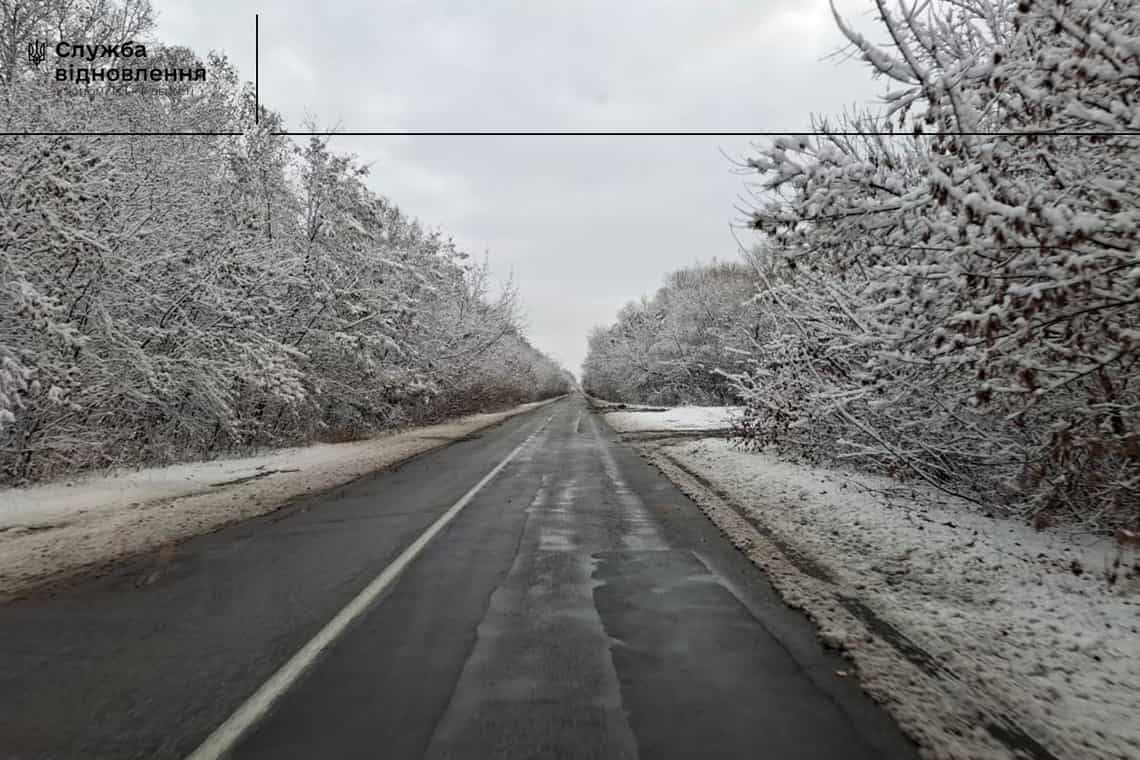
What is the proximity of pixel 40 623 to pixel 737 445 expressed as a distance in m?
15.6

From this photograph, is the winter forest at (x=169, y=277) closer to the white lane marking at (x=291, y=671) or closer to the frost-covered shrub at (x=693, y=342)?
the white lane marking at (x=291, y=671)

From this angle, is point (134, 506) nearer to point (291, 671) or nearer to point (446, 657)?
point (291, 671)

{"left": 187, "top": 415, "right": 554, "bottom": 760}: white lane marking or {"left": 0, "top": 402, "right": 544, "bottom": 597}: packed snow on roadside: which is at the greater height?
{"left": 0, "top": 402, "right": 544, "bottom": 597}: packed snow on roadside

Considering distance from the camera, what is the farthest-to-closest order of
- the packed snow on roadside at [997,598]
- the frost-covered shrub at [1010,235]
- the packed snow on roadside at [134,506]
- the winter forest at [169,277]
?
the winter forest at [169,277] → the packed snow on roadside at [134,506] → the frost-covered shrub at [1010,235] → the packed snow on roadside at [997,598]

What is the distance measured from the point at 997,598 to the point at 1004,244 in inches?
106

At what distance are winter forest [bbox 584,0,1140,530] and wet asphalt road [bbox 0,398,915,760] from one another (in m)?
2.62

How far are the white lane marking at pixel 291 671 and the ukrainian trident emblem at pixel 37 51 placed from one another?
54.8 ft

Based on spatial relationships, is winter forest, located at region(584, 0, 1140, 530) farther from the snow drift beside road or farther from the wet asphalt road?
the wet asphalt road

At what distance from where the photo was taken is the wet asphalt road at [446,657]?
123 inches

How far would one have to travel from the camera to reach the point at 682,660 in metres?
4.05

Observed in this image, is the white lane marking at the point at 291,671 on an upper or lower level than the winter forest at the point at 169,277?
lower

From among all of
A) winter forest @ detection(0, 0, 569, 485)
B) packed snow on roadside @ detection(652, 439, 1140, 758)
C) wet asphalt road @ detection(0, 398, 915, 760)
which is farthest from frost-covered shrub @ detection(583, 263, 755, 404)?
wet asphalt road @ detection(0, 398, 915, 760)

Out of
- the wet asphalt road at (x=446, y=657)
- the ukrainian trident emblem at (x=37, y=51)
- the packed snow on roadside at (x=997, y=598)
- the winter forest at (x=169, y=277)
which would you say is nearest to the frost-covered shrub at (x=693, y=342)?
the winter forest at (x=169, y=277)

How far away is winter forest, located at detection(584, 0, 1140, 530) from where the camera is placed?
4445 mm
